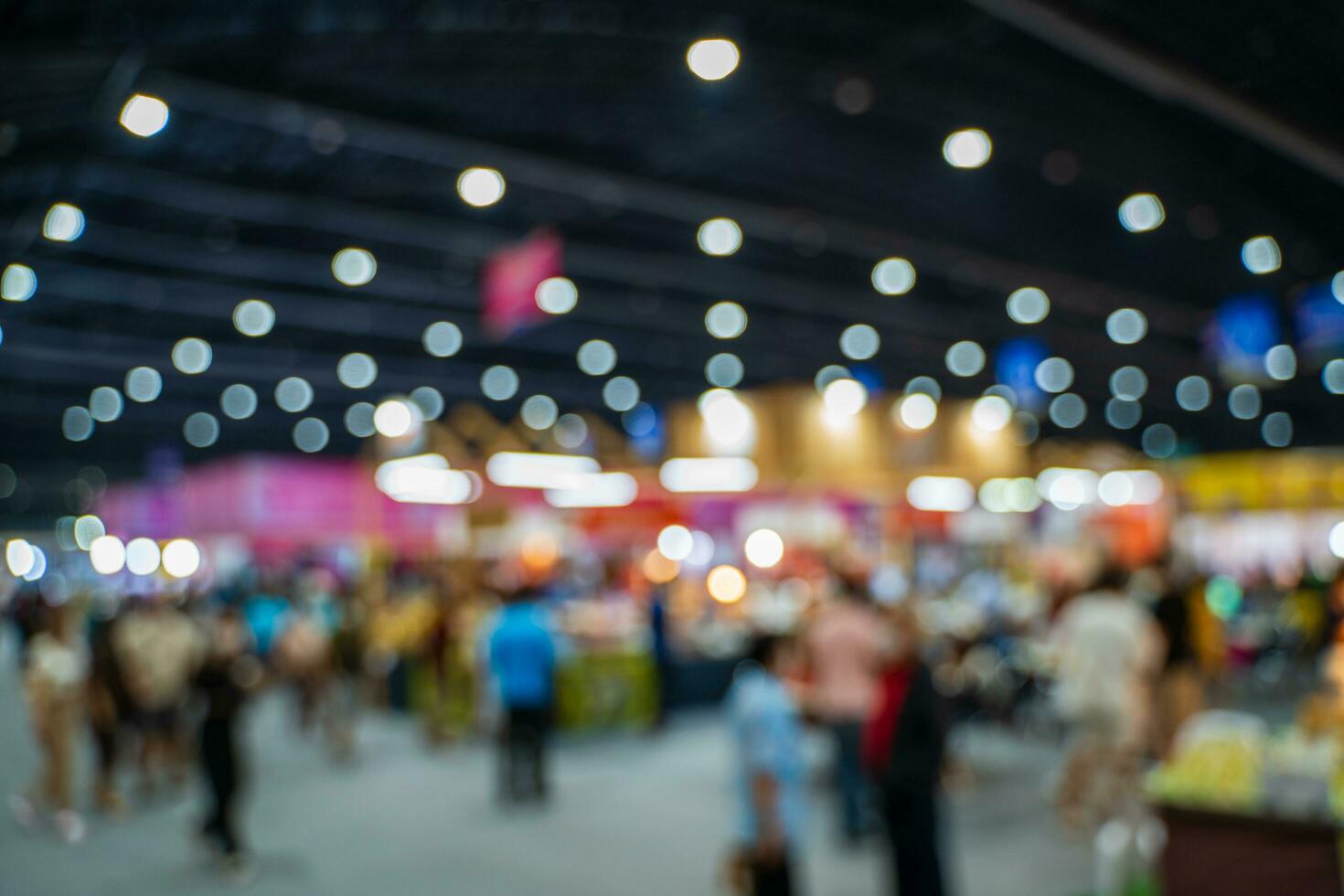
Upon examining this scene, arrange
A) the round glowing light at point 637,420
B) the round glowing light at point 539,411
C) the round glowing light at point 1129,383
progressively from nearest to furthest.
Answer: the round glowing light at point 1129,383
the round glowing light at point 539,411
the round glowing light at point 637,420

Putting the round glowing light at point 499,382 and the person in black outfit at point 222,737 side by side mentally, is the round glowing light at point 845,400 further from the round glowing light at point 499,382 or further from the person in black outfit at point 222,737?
the person in black outfit at point 222,737

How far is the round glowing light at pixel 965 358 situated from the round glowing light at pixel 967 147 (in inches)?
354

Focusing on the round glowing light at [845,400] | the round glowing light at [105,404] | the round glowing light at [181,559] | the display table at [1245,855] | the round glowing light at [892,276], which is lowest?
the display table at [1245,855]

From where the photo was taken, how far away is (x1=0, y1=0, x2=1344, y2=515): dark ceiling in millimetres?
7172

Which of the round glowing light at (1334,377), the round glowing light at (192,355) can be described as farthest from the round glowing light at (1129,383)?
the round glowing light at (192,355)

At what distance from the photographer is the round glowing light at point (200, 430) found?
2500 cm

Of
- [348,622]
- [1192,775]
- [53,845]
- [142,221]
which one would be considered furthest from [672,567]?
[1192,775]

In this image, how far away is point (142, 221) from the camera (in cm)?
1131

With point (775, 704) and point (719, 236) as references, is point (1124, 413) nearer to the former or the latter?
point (719, 236)

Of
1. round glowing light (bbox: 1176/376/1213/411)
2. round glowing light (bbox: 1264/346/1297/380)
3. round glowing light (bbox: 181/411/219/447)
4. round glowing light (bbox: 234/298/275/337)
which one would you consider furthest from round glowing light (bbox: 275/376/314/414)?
round glowing light (bbox: 1176/376/1213/411)

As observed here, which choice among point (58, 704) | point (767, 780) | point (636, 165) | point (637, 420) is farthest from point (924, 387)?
point (767, 780)

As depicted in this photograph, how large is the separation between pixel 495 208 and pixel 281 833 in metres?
6.95

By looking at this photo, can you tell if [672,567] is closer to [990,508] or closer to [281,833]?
[990,508]

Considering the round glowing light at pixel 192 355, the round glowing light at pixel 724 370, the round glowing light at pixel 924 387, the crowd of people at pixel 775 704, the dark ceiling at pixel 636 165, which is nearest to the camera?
the crowd of people at pixel 775 704
